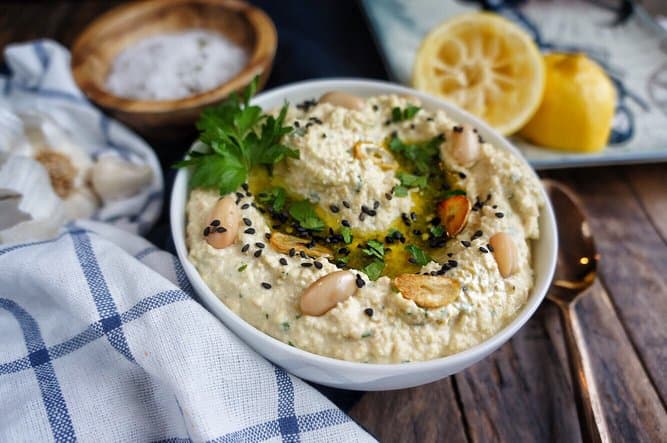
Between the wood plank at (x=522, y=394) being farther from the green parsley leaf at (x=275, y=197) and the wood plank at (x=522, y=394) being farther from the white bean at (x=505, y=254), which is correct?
the green parsley leaf at (x=275, y=197)

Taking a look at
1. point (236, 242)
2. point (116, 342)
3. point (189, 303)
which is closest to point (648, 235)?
point (236, 242)

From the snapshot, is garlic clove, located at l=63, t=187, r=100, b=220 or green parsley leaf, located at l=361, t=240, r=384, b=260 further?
garlic clove, located at l=63, t=187, r=100, b=220

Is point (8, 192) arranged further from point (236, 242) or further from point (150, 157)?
point (236, 242)

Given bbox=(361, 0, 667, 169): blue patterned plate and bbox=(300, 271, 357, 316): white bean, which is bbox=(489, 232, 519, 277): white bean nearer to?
bbox=(300, 271, 357, 316): white bean

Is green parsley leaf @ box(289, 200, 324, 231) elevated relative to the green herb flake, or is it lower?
elevated

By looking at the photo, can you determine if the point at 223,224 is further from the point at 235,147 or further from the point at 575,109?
the point at 575,109

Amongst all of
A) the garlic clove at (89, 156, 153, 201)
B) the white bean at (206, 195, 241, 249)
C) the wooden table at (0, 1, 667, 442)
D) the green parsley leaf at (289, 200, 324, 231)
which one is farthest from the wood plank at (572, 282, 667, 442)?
the garlic clove at (89, 156, 153, 201)

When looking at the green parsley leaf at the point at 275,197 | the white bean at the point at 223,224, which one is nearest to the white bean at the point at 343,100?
the green parsley leaf at the point at 275,197
